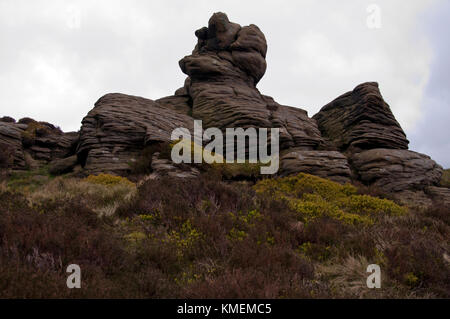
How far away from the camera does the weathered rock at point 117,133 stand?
17.0 m

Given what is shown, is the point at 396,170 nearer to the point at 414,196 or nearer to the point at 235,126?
the point at 414,196

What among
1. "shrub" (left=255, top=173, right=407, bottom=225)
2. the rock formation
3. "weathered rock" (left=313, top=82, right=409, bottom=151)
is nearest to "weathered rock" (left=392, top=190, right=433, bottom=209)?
the rock formation

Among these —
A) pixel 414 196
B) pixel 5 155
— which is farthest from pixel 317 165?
pixel 5 155

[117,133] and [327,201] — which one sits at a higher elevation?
[117,133]

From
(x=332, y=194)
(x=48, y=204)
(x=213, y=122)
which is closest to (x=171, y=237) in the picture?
(x=48, y=204)

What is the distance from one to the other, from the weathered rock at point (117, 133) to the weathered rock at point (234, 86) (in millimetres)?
5605

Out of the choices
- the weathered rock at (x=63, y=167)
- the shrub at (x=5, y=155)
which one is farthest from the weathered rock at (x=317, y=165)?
the shrub at (x=5, y=155)

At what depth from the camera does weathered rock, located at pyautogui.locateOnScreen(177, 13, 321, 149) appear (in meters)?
23.1

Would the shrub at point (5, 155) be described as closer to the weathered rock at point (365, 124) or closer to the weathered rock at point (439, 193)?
the weathered rock at point (365, 124)

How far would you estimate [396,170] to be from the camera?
1781cm

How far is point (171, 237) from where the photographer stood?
19.4 feet

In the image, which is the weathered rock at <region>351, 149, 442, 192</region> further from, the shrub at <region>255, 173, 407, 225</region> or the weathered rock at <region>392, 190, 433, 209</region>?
the shrub at <region>255, 173, 407, 225</region>

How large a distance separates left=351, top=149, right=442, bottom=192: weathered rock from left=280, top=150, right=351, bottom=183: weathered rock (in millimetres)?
1735

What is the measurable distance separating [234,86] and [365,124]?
13150 millimetres
